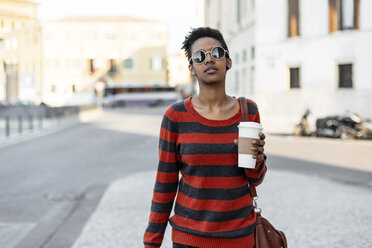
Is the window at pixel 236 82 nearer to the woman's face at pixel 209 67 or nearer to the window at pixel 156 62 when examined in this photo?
the woman's face at pixel 209 67

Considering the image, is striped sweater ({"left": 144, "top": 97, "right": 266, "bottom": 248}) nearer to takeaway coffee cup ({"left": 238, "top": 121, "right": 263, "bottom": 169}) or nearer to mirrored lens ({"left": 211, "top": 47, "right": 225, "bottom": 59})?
takeaway coffee cup ({"left": 238, "top": 121, "right": 263, "bottom": 169})

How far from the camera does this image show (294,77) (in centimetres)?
2669

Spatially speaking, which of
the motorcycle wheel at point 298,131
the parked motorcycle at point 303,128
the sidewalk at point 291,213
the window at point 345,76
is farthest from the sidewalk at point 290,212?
the window at point 345,76

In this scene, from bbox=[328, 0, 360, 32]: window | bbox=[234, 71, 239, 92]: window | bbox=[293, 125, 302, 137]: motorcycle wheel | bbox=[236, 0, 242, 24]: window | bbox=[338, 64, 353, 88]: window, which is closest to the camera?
bbox=[293, 125, 302, 137]: motorcycle wheel

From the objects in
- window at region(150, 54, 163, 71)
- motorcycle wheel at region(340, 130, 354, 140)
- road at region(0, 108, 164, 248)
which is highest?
window at region(150, 54, 163, 71)

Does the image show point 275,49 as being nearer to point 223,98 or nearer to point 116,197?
point 116,197

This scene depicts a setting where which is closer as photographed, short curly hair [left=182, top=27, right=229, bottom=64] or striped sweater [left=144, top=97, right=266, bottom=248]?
striped sweater [left=144, top=97, right=266, bottom=248]

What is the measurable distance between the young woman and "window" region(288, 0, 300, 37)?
24.8 meters

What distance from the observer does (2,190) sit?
909 cm

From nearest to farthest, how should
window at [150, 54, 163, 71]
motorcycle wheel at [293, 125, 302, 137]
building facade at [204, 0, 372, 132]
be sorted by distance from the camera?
motorcycle wheel at [293, 125, 302, 137], building facade at [204, 0, 372, 132], window at [150, 54, 163, 71]

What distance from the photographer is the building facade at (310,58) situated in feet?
77.3

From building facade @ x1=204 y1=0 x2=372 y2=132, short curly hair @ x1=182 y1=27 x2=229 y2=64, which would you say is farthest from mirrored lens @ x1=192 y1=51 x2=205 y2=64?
building facade @ x1=204 y1=0 x2=372 y2=132

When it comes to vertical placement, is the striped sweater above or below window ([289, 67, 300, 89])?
below

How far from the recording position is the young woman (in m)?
2.48
